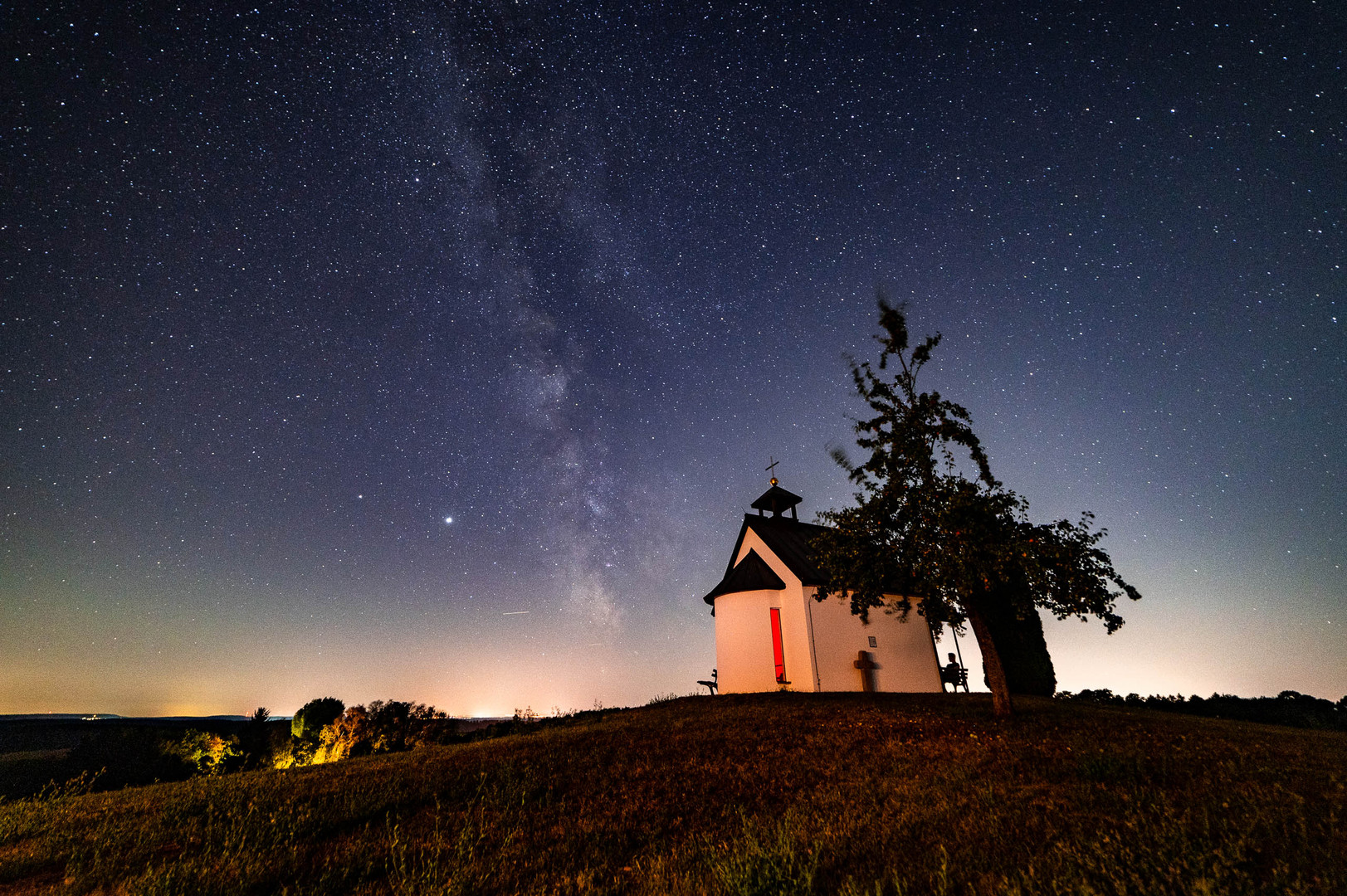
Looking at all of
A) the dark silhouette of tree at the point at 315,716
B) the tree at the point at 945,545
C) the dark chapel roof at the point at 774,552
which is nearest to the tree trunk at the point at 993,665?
the tree at the point at 945,545

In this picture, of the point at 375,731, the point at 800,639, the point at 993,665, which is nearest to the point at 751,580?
the point at 800,639

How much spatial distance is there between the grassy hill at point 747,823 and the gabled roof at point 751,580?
1268cm

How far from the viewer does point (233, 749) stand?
75.3ft

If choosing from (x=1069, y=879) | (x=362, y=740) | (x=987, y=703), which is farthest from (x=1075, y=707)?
(x=362, y=740)

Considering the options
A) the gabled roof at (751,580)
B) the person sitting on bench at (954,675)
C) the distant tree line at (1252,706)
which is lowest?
the distant tree line at (1252,706)

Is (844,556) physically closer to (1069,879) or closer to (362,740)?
(1069,879)

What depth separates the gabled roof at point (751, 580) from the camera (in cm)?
2359

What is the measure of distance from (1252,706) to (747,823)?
2993 cm

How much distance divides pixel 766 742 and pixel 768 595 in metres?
13.2

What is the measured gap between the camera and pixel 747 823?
4.97 m

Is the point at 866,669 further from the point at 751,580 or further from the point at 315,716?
the point at 315,716

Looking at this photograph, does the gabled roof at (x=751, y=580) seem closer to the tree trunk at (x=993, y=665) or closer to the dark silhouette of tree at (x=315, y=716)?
the tree trunk at (x=993, y=665)

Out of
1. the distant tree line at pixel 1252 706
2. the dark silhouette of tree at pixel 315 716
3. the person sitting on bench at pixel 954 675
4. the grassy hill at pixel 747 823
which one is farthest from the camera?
the person sitting on bench at pixel 954 675

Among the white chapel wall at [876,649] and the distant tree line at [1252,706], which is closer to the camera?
the distant tree line at [1252,706]
